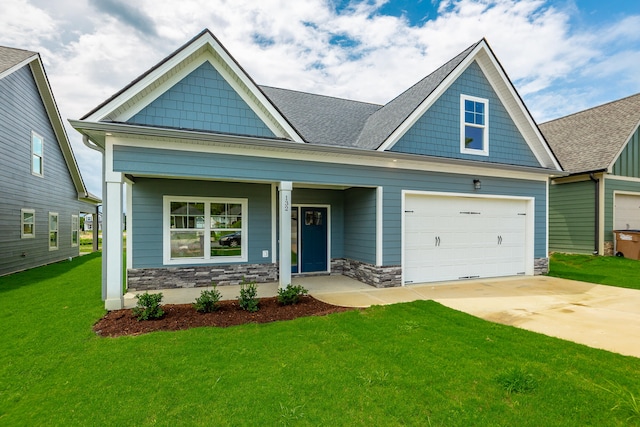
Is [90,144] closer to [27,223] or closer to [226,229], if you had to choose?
[226,229]

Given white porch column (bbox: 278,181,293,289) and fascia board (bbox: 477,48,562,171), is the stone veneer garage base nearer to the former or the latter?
white porch column (bbox: 278,181,293,289)

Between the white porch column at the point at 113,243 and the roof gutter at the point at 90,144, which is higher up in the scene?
the roof gutter at the point at 90,144

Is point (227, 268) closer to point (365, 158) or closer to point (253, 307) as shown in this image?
point (253, 307)

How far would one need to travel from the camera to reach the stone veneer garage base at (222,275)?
7488mm

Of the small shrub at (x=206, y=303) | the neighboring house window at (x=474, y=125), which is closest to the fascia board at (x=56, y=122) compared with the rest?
the small shrub at (x=206, y=303)

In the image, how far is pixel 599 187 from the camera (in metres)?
11.7

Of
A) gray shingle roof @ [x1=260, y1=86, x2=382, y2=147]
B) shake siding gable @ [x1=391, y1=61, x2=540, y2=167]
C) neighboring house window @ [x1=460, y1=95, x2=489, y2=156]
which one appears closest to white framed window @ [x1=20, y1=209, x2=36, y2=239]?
gray shingle roof @ [x1=260, y1=86, x2=382, y2=147]

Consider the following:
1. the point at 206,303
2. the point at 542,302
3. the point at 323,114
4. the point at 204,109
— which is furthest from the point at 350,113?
the point at 206,303

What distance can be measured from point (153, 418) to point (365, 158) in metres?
6.39

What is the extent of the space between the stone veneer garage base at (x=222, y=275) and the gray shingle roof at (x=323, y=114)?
367 cm

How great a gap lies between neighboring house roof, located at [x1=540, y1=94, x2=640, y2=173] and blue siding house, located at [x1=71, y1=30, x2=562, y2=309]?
4.34m

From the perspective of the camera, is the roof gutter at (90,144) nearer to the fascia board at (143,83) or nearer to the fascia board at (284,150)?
the fascia board at (284,150)

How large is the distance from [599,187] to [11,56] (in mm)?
22412

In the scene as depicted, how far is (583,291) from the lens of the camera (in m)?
7.21
